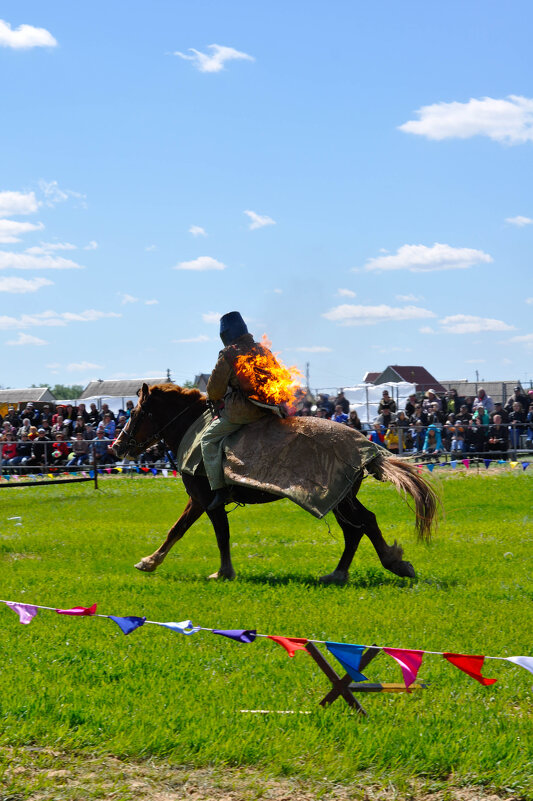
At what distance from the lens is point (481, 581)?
9.48 meters

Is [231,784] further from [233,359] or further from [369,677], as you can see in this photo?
[233,359]

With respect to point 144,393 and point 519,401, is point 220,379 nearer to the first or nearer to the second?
point 144,393

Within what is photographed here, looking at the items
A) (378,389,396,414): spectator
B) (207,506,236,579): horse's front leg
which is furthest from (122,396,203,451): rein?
(378,389,396,414): spectator

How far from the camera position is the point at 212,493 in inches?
407

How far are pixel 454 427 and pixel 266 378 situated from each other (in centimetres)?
1410

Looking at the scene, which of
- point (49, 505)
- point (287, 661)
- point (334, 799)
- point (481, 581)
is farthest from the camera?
point (49, 505)

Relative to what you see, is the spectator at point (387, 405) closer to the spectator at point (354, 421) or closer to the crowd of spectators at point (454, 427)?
the crowd of spectators at point (454, 427)

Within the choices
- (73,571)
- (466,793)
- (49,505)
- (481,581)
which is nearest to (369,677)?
(466,793)

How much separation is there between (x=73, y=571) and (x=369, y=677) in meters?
5.65

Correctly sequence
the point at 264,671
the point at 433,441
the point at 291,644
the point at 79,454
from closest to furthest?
the point at 291,644
the point at 264,671
the point at 433,441
the point at 79,454

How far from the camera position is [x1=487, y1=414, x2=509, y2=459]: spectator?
75.2 ft

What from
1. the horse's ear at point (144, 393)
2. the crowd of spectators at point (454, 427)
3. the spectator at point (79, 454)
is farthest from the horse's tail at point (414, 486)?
the spectator at point (79, 454)

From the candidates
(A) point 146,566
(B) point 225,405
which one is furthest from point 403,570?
(A) point 146,566

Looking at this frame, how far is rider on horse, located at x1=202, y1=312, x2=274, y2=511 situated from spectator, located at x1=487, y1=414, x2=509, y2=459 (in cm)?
1394
